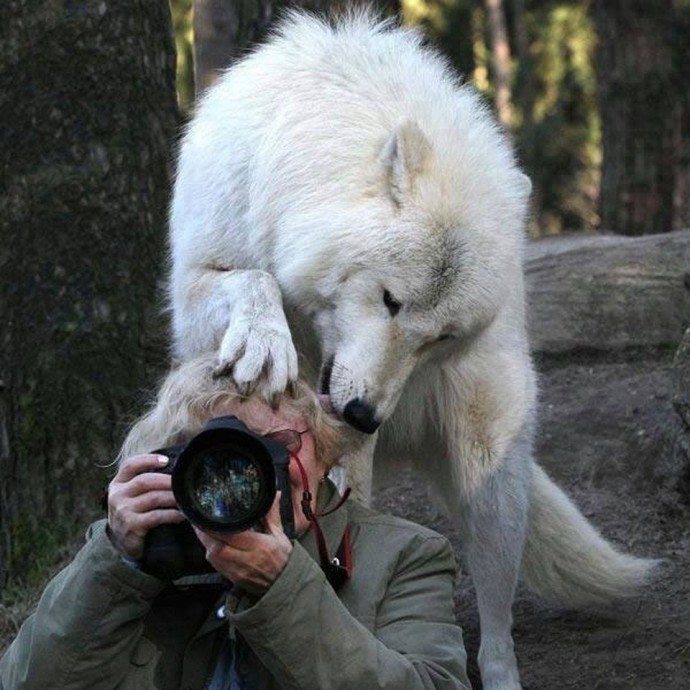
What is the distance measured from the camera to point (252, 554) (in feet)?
7.50

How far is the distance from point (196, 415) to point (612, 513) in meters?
3.04

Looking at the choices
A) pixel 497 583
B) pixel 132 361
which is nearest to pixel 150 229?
pixel 132 361

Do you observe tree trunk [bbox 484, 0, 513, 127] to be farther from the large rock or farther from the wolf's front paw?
the wolf's front paw

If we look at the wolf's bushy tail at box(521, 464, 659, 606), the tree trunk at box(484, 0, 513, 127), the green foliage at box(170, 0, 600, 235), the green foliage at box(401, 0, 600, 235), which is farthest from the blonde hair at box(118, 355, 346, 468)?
the tree trunk at box(484, 0, 513, 127)

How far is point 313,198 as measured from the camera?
389cm

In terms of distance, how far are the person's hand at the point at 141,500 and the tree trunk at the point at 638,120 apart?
9010 mm

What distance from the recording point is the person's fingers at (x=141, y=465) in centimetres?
240

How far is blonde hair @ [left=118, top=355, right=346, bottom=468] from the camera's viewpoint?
255 cm

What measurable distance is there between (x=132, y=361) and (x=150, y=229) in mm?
460

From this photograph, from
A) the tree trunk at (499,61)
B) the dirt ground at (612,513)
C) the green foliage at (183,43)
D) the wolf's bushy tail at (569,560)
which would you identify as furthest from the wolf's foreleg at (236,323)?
the tree trunk at (499,61)

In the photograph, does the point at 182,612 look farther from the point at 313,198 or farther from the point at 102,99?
the point at 102,99

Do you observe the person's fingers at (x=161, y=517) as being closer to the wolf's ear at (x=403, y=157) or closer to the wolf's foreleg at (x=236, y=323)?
the wolf's foreleg at (x=236, y=323)

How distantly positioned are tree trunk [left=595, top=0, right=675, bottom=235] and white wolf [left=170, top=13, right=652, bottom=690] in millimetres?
6835

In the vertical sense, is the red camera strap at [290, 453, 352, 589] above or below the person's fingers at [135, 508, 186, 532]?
below
